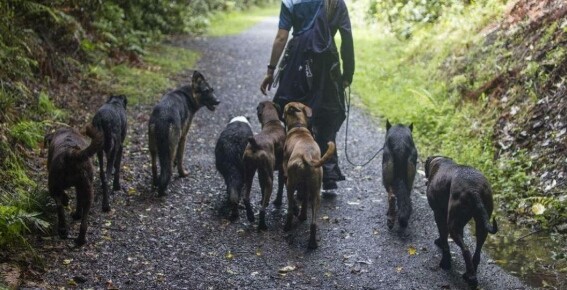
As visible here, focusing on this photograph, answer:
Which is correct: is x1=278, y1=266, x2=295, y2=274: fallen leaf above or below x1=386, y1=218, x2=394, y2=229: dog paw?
below

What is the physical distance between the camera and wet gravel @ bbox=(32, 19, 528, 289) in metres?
5.52

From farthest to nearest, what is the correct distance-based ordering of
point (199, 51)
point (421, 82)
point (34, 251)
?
point (199, 51)
point (421, 82)
point (34, 251)

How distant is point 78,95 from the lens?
11195 mm

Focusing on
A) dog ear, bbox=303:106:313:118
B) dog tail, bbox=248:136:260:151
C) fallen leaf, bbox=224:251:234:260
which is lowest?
fallen leaf, bbox=224:251:234:260

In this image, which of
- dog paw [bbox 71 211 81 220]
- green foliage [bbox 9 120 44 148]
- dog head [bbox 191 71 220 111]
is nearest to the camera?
dog paw [bbox 71 211 81 220]

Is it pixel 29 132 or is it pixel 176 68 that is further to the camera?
pixel 176 68

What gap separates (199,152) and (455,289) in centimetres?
518

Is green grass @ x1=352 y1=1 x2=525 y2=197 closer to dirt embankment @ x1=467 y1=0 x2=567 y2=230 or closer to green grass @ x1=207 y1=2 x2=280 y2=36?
dirt embankment @ x1=467 y1=0 x2=567 y2=230

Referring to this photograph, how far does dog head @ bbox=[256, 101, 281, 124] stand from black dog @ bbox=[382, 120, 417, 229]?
1.48 m

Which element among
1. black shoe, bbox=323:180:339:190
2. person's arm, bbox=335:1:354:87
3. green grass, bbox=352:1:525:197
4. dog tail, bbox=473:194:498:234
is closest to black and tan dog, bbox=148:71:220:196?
black shoe, bbox=323:180:339:190

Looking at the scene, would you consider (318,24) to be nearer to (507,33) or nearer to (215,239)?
(215,239)

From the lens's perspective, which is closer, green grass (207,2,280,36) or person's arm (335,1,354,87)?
person's arm (335,1,354,87)

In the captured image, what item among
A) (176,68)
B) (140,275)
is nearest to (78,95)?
(176,68)

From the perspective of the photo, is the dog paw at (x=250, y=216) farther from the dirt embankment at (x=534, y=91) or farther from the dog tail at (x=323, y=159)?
the dirt embankment at (x=534, y=91)
